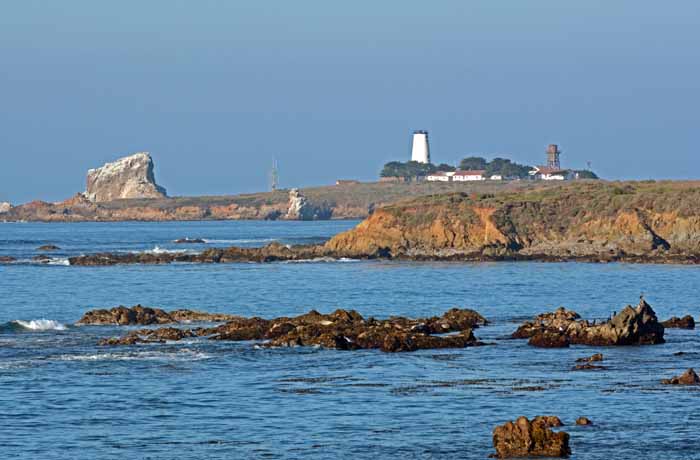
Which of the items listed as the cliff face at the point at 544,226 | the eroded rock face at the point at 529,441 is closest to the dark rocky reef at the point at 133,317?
the eroded rock face at the point at 529,441

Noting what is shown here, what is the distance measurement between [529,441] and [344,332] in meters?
19.1

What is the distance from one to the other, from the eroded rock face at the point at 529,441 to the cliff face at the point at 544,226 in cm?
6279

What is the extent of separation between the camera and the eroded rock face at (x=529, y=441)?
2483cm

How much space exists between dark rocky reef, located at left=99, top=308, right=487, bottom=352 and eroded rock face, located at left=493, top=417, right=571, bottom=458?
16.0 m

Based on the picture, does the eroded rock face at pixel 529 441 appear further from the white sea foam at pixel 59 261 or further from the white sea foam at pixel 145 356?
the white sea foam at pixel 59 261

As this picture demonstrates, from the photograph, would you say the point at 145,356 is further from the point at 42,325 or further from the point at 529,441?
the point at 529,441

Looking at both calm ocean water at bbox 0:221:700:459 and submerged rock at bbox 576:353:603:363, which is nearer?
calm ocean water at bbox 0:221:700:459

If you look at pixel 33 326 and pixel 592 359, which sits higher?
pixel 33 326

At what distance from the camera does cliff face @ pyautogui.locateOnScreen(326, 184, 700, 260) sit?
301 ft

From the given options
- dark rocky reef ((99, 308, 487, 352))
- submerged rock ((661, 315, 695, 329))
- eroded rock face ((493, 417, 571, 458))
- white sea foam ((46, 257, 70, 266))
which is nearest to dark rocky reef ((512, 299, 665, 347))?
dark rocky reef ((99, 308, 487, 352))

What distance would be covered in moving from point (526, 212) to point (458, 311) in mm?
51936

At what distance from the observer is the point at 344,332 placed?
43.7 m

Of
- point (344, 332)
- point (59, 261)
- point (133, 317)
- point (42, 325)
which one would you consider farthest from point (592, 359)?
point (59, 261)

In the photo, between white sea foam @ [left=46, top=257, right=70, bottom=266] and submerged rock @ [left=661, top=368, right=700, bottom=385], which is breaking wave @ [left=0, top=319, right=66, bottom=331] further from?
white sea foam @ [left=46, top=257, right=70, bottom=266]
